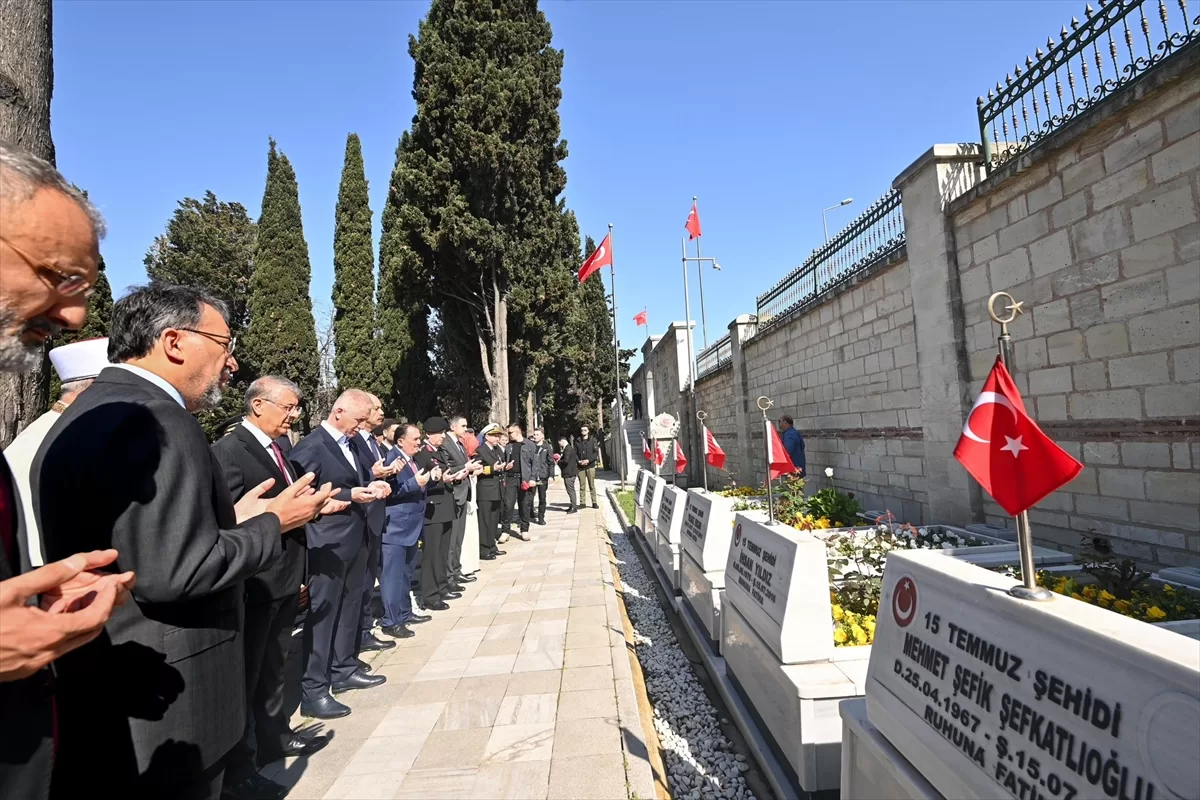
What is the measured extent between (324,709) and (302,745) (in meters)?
0.38

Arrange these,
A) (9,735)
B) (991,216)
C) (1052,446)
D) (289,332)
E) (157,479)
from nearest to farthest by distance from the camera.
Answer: (9,735) → (157,479) → (1052,446) → (991,216) → (289,332)

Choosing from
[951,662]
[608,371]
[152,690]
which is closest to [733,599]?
[951,662]

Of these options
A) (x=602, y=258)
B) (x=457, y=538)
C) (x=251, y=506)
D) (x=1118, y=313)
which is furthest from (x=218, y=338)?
(x=602, y=258)

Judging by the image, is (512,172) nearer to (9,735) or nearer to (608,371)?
(9,735)

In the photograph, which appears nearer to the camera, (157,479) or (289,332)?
(157,479)

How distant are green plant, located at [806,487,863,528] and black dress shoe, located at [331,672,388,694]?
498 centimetres

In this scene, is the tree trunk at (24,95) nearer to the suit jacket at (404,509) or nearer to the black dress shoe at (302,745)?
the black dress shoe at (302,745)

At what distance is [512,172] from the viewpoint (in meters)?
15.3

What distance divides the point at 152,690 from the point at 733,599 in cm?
328

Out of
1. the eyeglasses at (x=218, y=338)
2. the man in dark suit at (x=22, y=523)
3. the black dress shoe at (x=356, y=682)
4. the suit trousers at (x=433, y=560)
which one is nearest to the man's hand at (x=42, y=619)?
the man in dark suit at (x=22, y=523)

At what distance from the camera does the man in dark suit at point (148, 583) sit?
5.13ft

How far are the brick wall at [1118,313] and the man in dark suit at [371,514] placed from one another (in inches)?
205

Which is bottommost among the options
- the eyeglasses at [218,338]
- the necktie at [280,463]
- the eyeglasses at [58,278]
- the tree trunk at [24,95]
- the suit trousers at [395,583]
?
the suit trousers at [395,583]

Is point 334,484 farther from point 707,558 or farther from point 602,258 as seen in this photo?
point 602,258
